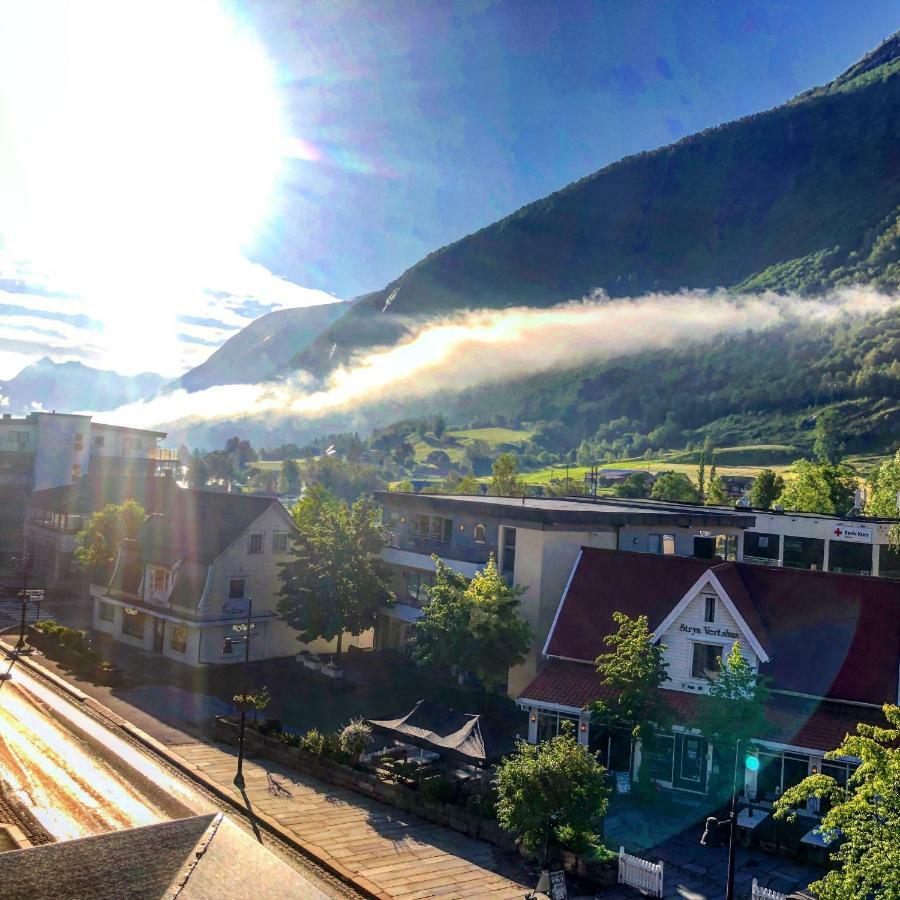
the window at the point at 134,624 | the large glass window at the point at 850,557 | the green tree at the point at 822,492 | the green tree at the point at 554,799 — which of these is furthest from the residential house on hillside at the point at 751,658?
the green tree at the point at 822,492

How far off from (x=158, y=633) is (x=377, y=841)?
→ 3521 centimetres

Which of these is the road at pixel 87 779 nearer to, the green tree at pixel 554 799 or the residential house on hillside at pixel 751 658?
the green tree at pixel 554 799

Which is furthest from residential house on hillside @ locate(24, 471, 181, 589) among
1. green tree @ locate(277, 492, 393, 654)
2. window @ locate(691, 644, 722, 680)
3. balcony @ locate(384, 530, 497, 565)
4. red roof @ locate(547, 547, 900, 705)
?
window @ locate(691, 644, 722, 680)

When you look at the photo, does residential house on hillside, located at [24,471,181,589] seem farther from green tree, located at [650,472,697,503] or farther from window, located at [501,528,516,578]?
green tree, located at [650,472,697,503]

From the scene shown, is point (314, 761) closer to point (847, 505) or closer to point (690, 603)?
point (690, 603)

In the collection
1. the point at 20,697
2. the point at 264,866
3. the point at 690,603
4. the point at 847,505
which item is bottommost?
the point at 20,697

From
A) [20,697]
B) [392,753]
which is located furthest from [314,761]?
[20,697]

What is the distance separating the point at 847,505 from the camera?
11256 centimetres

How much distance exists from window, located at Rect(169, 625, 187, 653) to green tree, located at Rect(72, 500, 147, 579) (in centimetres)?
1582

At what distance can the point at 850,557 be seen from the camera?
256 feet

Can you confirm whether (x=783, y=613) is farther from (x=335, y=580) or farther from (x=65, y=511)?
(x=65, y=511)

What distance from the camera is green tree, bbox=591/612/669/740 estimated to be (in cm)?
3366

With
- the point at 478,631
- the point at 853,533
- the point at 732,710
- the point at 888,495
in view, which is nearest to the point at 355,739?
the point at 478,631

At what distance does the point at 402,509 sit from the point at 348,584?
32.1 ft
